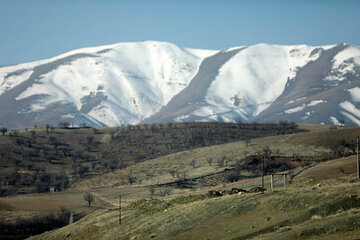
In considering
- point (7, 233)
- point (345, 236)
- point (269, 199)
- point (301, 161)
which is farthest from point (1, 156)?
point (345, 236)

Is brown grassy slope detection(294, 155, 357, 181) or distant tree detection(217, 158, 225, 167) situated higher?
brown grassy slope detection(294, 155, 357, 181)

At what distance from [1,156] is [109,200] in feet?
255

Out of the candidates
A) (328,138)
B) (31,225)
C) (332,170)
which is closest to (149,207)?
(31,225)

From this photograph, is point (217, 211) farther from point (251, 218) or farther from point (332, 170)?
point (332, 170)

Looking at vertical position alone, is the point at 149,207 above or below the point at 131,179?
above

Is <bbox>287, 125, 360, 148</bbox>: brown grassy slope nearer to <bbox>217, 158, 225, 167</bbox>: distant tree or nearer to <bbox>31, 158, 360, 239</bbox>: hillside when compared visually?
<bbox>217, 158, 225, 167</bbox>: distant tree

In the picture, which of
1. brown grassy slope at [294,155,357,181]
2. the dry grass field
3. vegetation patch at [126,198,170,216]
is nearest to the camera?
the dry grass field

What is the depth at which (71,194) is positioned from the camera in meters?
134

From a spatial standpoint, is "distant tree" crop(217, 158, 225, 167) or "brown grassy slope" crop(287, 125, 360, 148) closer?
"distant tree" crop(217, 158, 225, 167)

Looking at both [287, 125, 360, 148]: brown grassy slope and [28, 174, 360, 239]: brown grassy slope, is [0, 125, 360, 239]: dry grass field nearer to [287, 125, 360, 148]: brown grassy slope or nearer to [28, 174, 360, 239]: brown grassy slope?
[28, 174, 360, 239]: brown grassy slope

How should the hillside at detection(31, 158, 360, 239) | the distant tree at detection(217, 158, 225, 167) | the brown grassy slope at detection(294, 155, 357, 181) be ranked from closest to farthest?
the hillside at detection(31, 158, 360, 239), the brown grassy slope at detection(294, 155, 357, 181), the distant tree at detection(217, 158, 225, 167)

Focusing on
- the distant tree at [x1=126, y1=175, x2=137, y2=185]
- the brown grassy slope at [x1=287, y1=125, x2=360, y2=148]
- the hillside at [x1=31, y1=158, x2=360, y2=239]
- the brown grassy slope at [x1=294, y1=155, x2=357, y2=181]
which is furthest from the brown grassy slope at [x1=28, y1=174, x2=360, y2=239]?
the brown grassy slope at [x1=287, y1=125, x2=360, y2=148]

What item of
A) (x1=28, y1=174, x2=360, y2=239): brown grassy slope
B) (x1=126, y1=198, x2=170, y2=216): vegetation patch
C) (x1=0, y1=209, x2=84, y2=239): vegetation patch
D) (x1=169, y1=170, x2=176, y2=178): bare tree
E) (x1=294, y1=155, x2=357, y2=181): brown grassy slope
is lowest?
(x1=169, y1=170, x2=176, y2=178): bare tree

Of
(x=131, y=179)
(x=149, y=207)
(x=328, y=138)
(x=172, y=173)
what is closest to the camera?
(x=149, y=207)
